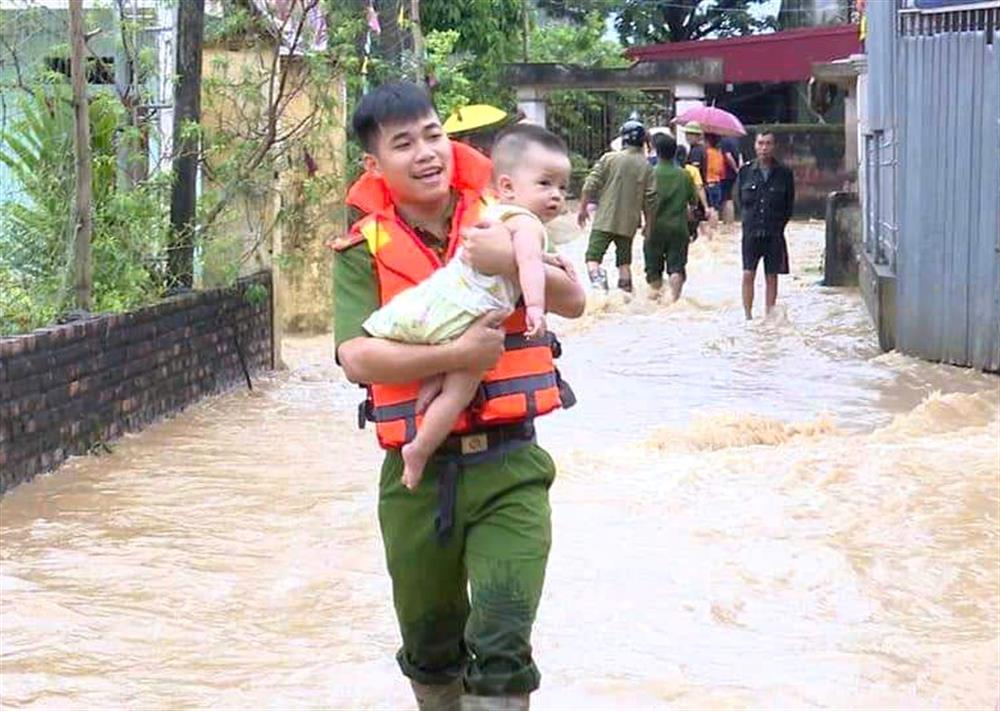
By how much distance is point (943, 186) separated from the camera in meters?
11.5

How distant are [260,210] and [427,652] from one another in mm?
8364

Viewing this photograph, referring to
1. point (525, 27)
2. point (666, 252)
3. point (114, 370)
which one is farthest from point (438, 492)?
point (525, 27)

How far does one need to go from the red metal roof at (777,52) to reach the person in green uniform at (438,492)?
2941cm

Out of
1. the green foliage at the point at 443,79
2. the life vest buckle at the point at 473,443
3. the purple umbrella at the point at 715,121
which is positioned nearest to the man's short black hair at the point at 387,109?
the life vest buckle at the point at 473,443

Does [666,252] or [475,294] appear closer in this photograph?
[475,294]

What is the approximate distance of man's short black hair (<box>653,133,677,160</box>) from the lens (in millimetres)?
15086

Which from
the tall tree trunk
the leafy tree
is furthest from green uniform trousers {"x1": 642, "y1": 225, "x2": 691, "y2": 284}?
the leafy tree

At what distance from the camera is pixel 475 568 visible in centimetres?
377

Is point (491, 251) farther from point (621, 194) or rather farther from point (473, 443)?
point (621, 194)

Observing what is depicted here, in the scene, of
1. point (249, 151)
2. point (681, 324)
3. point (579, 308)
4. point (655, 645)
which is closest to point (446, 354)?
point (579, 308)

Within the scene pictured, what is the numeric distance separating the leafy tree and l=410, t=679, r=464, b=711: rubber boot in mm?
39058

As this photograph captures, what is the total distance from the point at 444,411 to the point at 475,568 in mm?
353

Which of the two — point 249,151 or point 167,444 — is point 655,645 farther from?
point 249,151

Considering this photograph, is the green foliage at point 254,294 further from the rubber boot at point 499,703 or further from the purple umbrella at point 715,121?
the purple umbrella at point 715,121
